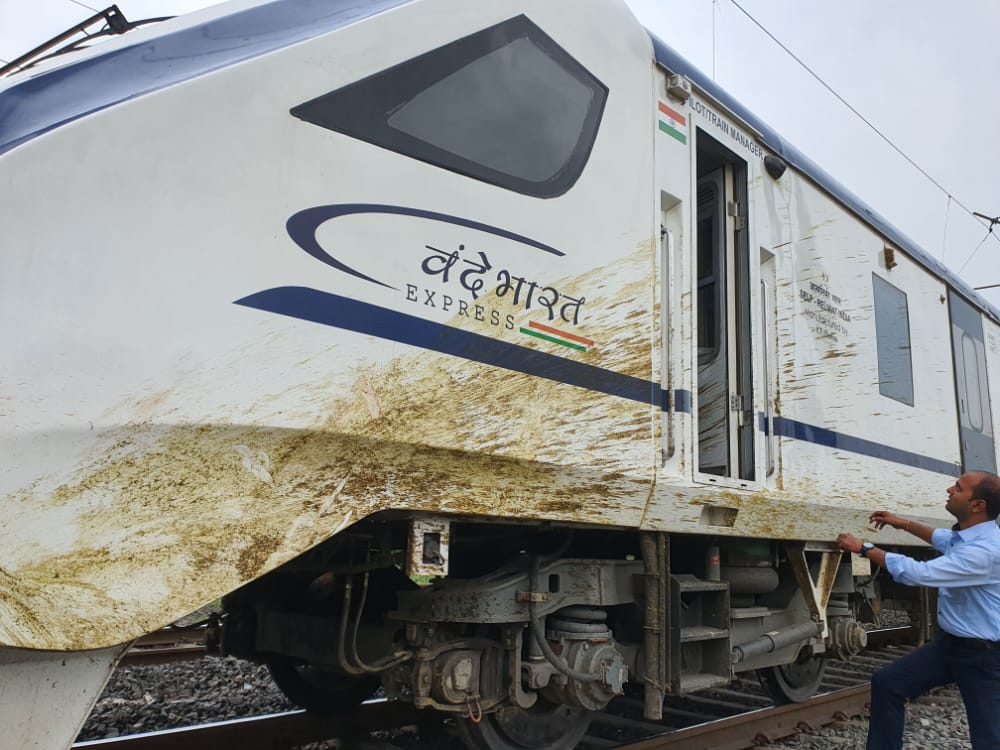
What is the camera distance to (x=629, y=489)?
3.45 metres

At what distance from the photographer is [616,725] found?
17.1ft

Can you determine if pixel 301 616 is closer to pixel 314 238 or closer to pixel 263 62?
pixel 314 238

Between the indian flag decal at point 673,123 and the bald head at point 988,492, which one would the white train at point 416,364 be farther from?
the bald head at point 988,492

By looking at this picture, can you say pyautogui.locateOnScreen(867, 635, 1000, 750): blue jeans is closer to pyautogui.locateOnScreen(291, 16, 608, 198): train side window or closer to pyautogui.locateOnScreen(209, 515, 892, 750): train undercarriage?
pyautogui.locateOnScreen(209, 515, 892, 750): train undercarriage

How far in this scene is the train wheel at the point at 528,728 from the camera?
3672mm

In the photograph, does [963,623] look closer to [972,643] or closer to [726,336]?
[972,643]

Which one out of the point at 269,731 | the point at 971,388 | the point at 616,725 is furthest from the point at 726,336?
the point at 971,388

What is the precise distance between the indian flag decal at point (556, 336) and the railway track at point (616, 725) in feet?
7.56

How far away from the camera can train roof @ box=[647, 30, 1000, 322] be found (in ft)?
13.6

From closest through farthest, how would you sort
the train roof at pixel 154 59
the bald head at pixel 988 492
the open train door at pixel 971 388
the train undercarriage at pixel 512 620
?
1. the train roof at pixel 154 59
2. the train undercarriage at pixel 512 620
3. the bald head at pixel 988 492
4. the open train door at pixel 971 388

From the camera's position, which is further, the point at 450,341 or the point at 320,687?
the point at 320,687

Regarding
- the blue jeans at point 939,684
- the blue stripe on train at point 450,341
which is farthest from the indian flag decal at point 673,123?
the blue jeans at point 939,684

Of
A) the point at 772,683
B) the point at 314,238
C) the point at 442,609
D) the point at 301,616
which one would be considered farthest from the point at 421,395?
the point at 772,683

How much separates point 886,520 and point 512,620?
2.78 metres
